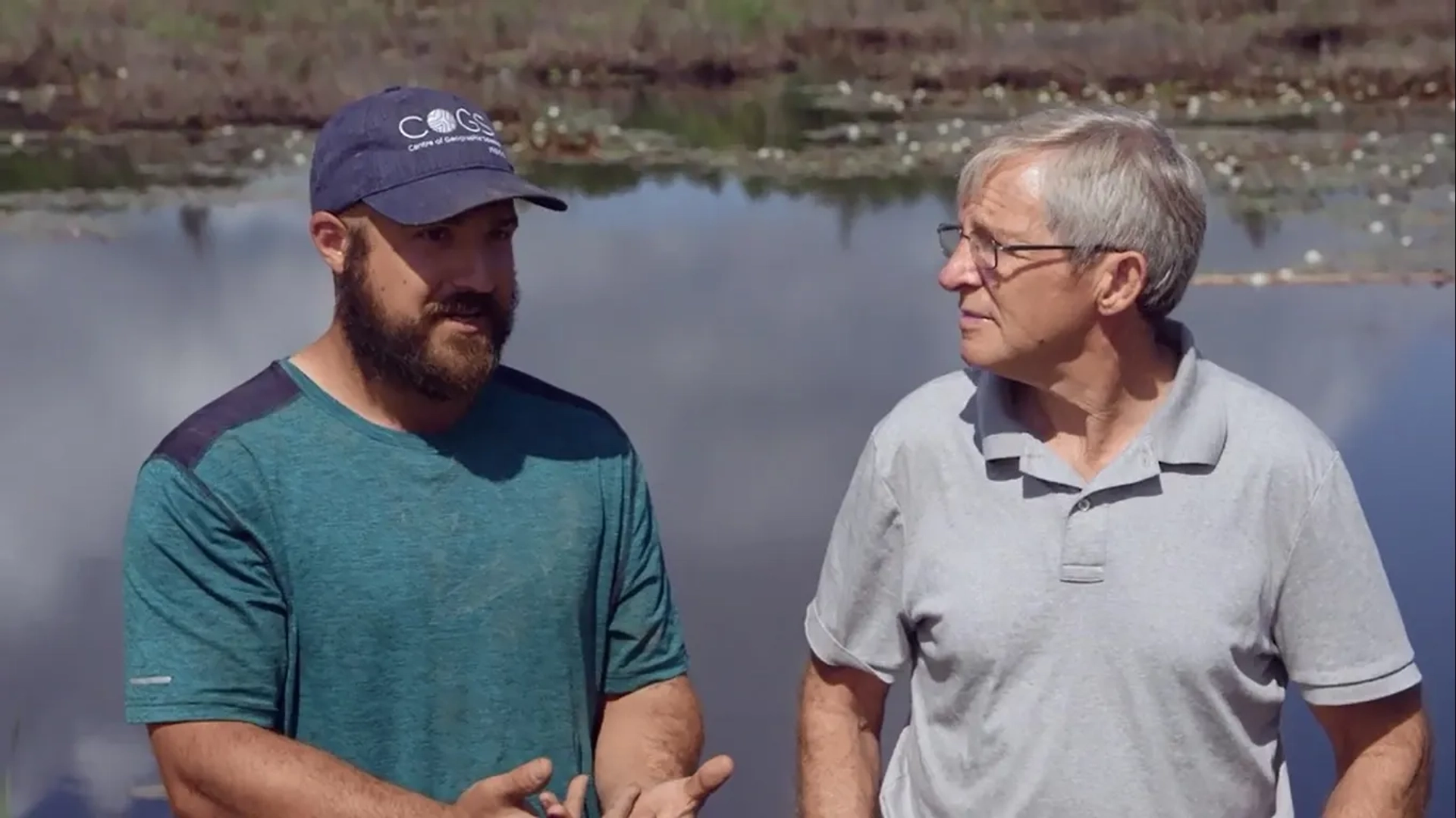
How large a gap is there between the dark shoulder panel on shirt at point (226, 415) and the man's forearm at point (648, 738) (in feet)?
1.09

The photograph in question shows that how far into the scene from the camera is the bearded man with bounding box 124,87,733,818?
3.80 feet

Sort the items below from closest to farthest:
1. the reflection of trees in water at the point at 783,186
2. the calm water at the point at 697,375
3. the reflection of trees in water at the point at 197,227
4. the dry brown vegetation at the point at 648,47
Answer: the calm water at the point at 697,375
the dry brown vegetation at the point at 648,47
the reflection of trees in water at the point at 197,227
the reflection of trees in water at the point at 783,186

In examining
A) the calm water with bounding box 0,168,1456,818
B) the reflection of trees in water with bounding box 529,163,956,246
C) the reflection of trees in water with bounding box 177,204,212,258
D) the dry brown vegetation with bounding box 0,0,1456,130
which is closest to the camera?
the calm water with bounding box 0,168,1456,818

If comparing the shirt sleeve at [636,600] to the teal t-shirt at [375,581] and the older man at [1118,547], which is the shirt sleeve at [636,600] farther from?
the older man at [1118,547]

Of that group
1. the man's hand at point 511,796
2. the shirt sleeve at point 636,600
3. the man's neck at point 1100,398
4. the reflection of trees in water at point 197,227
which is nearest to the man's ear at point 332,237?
the shirt sleeve at point 636,600

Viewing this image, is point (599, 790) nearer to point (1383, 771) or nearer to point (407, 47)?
point (1383, 771)

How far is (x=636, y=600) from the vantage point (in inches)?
51.4

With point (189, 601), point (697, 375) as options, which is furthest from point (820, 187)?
point (189, 601)

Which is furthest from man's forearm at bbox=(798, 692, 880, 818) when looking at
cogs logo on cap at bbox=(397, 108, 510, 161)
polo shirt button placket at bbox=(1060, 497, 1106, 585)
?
cogs logo on cap at bbox=(397, 108, 510, 161)

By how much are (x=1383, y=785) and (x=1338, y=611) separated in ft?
0.42

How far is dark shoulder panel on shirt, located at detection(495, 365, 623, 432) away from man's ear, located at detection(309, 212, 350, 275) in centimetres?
14

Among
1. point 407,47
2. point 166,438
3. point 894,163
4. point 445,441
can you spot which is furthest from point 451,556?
point 894,163

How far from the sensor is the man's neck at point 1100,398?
3.93 feet

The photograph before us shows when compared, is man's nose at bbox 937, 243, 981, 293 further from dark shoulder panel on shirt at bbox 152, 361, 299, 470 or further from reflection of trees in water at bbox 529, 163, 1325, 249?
reflection of trees in water at bbox 529, 163, 1325, 249
